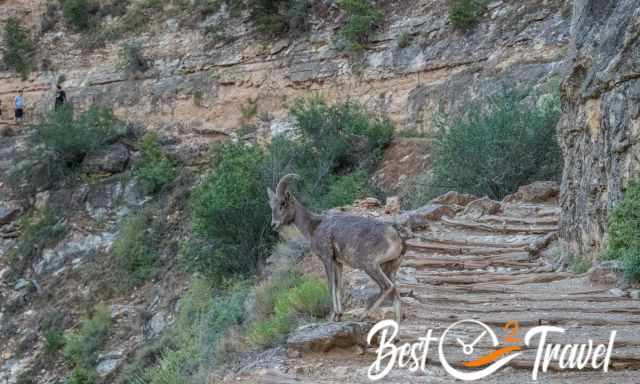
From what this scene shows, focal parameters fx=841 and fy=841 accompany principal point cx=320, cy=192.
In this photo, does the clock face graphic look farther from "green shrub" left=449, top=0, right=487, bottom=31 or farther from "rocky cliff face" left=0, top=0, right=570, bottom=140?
"green shrub" left=449, top=0, right=487, bottom=31

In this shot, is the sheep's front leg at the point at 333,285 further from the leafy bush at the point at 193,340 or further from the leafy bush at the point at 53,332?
the leafy bush at the point at 53,332

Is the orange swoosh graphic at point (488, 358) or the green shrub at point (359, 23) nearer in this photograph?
the orange swoosh graphic at point (488, 358)

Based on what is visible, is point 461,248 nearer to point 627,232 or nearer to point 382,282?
point 627,232

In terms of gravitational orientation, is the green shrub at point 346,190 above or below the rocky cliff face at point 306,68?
below

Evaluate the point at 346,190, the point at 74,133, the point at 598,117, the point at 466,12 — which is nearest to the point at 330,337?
the point at 598,117

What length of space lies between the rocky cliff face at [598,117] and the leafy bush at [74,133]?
69.6 feet

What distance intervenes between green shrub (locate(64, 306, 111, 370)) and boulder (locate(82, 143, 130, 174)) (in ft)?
28.1

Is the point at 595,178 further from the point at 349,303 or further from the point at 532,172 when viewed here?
the point at 532,172

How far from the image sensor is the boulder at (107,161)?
29094mm

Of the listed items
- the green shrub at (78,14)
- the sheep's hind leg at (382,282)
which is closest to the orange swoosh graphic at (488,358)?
the sheep's hind leg at (382,282)

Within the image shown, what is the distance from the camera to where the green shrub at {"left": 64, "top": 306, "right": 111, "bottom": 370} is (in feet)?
65.0

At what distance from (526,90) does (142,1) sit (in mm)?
21050

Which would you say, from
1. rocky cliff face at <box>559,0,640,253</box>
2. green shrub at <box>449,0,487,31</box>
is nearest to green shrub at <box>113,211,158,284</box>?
green shrub at <box>449,0,487,31</box>

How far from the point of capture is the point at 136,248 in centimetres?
2439
